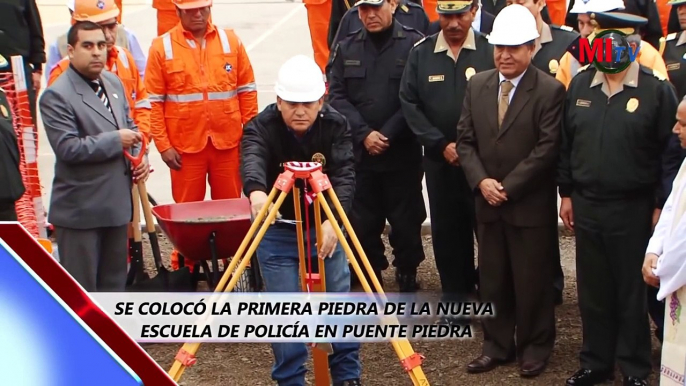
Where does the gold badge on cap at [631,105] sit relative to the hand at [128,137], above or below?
above

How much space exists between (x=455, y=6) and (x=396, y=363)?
237 cm

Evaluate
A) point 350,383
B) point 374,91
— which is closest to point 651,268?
point 350,383

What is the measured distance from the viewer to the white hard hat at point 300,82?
18.1ft

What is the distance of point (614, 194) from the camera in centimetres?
611

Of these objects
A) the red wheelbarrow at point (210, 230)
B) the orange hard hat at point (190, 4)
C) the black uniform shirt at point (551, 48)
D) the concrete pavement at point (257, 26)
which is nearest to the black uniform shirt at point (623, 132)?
the black uniform shirt at point (551, 48)

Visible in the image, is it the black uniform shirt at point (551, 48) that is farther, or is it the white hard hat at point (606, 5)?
the black uniform shirt at point (551, 48)

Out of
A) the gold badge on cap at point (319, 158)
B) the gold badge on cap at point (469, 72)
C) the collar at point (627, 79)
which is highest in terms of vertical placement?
the collar at point (627, 79)

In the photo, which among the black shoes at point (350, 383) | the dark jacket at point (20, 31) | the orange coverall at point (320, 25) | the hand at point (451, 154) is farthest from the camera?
the orange coverall at point (320, 25)

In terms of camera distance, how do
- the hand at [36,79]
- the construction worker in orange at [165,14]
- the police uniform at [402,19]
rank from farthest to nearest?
the construction worker in orange at [165,14]
the hand at [36,79]
the police uniform at [402,19]

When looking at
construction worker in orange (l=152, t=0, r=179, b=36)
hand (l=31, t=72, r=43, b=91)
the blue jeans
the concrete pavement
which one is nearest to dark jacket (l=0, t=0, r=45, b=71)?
hand (l=31, t=72, r=43, b=91)

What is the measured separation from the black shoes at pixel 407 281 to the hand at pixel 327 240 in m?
2.61

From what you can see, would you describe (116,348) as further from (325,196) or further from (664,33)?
(664,33)

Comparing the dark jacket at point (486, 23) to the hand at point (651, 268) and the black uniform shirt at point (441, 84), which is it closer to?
the black uniform shirt at point (441, 84)

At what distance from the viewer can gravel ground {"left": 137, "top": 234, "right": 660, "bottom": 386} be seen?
6.64 meters
